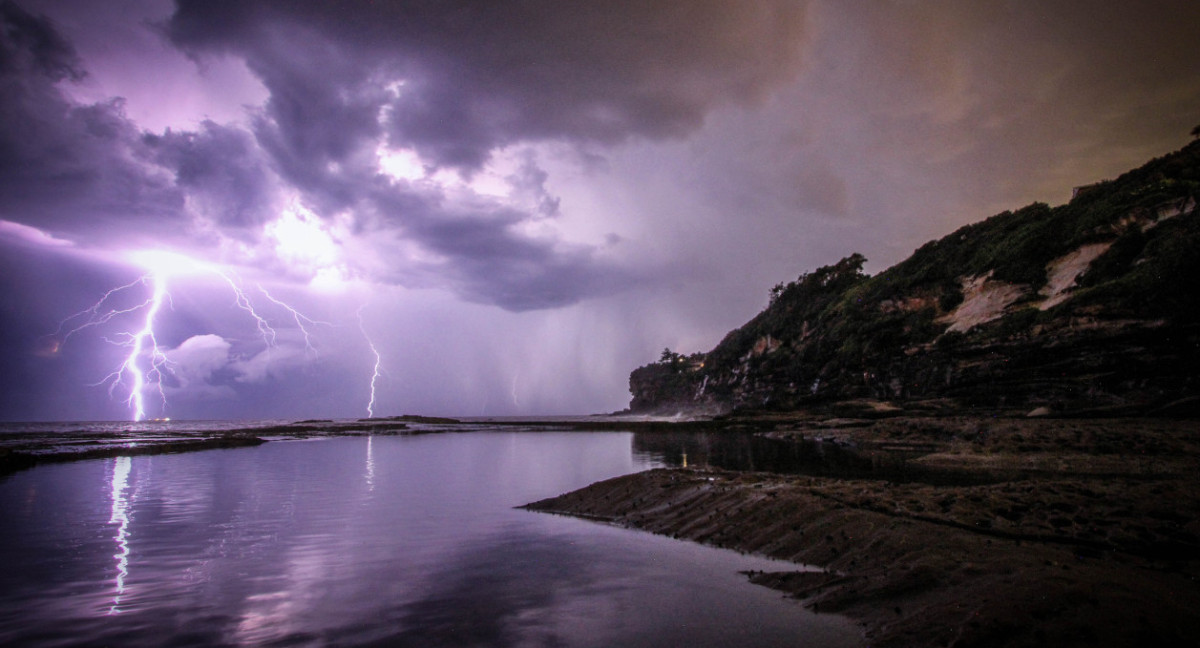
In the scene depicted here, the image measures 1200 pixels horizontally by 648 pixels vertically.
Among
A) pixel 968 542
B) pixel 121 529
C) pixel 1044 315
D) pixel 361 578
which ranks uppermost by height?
pixel 1044 315

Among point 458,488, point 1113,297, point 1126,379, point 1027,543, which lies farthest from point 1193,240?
point 458,488

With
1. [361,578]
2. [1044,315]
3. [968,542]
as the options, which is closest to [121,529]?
[361,578]

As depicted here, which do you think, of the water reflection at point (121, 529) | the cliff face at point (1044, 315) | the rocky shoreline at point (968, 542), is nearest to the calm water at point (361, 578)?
the water reflection at point (121, 529)

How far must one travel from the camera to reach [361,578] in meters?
10.6

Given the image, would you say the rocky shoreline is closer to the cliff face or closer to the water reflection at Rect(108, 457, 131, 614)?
Answer: the water reflection at Rect(108, 457, 131, 614)

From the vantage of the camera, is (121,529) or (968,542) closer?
(968,542)

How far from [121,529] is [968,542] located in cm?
2295

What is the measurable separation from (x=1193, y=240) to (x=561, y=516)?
41.2 m

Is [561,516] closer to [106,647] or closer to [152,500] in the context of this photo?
[106,647]

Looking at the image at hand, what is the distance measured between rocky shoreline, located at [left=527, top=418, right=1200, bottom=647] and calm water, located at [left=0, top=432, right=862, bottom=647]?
38.9 inches

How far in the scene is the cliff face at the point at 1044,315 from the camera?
1184 inches

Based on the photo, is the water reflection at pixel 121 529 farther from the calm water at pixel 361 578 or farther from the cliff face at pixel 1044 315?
the cliff face at pixel 1044 315

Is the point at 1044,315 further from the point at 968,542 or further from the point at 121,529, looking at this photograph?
the point at 121,529

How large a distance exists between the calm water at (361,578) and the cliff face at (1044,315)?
3604 cm
